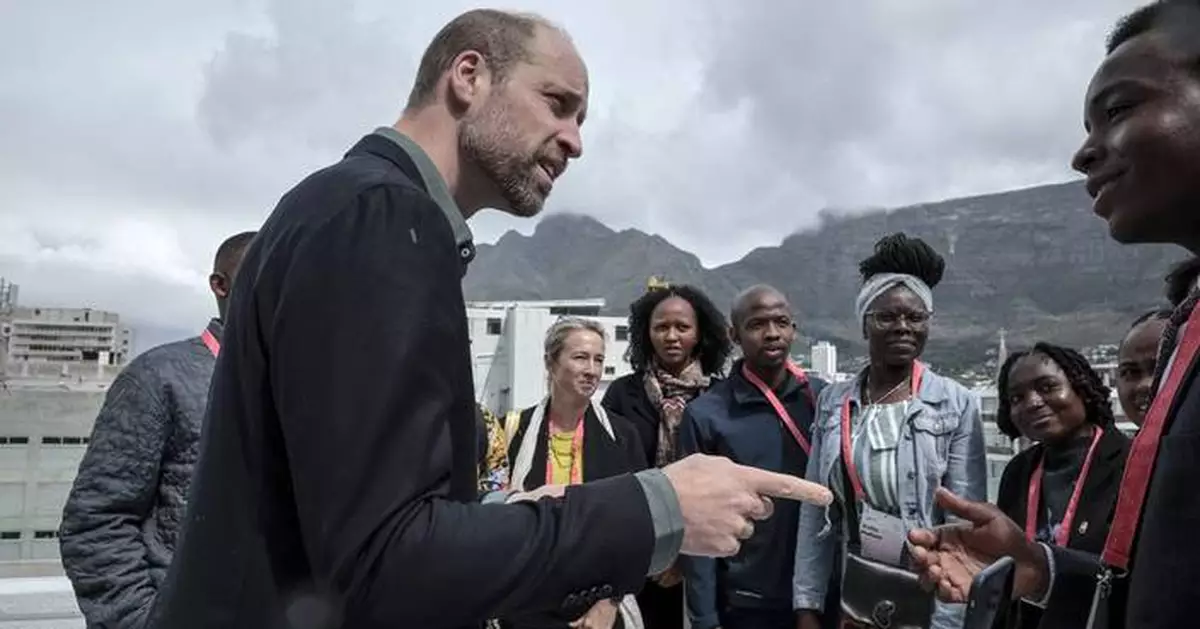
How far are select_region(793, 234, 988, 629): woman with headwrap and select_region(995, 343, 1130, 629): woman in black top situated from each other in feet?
0.79

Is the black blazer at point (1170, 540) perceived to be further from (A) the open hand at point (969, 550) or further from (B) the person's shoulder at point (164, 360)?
(B) the person's shoulder at point (164, 360)

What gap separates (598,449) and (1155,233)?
3.20m

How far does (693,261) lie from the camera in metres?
193

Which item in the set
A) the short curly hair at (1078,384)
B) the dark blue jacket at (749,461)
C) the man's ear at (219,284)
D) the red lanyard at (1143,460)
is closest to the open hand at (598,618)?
the dark blue jacket at (749,461)

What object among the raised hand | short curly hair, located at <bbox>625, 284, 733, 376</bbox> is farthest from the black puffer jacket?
short curly hair, located at <bbox>625, 284, 733, 376</bbox>

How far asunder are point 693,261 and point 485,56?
632ft

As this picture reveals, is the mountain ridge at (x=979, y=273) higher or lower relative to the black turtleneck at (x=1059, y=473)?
higher

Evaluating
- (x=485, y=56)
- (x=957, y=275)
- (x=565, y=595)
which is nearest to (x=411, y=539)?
(x=565, y=595)

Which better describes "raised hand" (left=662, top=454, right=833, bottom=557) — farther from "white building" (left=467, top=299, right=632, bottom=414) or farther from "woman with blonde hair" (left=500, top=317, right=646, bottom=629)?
"white building" (left=467, top=299, right=632, bottom=414)

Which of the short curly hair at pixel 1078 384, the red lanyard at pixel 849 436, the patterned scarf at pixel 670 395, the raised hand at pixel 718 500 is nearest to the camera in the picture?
the raised hand at pixel 718 500

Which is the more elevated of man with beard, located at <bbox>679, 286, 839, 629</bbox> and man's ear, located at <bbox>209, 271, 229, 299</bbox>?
man's ear, located at <bbox>209, 271, 229, 299</bbox>

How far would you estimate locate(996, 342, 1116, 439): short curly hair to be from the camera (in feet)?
13.2

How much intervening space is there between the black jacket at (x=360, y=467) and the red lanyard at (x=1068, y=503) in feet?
8.98

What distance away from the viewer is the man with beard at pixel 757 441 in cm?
394
